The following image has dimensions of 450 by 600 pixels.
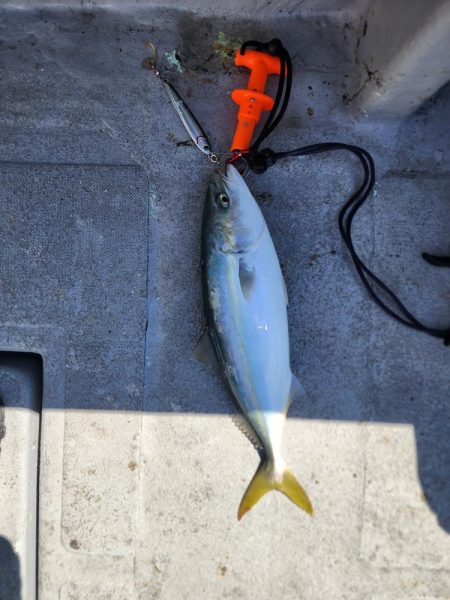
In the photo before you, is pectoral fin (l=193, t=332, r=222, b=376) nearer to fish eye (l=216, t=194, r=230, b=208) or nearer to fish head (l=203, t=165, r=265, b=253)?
fish head (l=203, t=165, r=265, b=253)

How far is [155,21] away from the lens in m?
2.07

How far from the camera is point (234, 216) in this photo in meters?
1.76

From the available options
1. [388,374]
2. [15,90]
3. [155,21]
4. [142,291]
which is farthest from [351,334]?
[15,90]

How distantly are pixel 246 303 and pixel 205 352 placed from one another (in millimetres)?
301

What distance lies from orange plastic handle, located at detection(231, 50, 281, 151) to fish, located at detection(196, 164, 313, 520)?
0.22m

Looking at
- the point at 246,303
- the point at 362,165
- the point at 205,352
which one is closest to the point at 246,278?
the point at 246,303

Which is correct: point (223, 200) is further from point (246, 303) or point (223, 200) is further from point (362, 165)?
point (362, 165)

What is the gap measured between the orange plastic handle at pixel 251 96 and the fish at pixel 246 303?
218 mm

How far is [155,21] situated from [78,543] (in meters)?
2.40

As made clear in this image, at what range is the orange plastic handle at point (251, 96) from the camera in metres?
1.86

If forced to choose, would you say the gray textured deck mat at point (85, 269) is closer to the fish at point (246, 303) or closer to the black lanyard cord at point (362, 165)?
the fish at point (246, 303)

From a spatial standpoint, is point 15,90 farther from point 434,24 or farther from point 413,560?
point 413,560

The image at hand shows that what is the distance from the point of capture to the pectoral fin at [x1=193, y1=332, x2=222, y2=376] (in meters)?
1.88

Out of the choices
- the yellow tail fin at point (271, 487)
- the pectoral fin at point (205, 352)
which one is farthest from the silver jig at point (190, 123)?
the yellow tail fin at point (271, 487)
